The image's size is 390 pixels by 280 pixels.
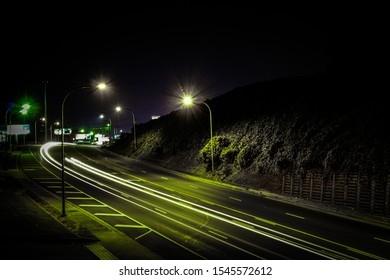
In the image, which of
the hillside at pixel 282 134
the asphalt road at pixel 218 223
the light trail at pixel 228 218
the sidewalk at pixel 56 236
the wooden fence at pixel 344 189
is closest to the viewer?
the sidewalk at pixel 56 236

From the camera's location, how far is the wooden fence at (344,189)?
25938 mm

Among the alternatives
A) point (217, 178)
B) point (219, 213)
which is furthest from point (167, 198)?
point (217, 178)

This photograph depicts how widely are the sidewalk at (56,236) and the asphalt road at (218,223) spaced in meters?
1.19

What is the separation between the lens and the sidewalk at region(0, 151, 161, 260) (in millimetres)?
14930

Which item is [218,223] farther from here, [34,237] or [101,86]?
[101,86]

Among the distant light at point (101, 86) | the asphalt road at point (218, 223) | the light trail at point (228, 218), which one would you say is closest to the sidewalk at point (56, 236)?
the asphalt road at point (218, 223)

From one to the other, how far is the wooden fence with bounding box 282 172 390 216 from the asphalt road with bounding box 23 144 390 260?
309cm

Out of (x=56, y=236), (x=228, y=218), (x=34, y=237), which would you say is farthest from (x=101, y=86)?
(x=228, y=218)

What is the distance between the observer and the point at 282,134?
4234cm

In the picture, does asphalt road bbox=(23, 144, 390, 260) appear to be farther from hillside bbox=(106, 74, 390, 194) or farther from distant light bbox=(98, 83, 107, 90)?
distant light bbox=(98, 83, 107, 90)

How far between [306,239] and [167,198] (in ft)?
47.2

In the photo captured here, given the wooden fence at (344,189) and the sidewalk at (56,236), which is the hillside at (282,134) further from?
the sidewalk at (56,236)

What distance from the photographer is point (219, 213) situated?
2506 centimetres

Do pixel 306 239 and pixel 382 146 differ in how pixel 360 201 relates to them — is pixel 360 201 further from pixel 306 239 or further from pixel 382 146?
pixel 306 239
